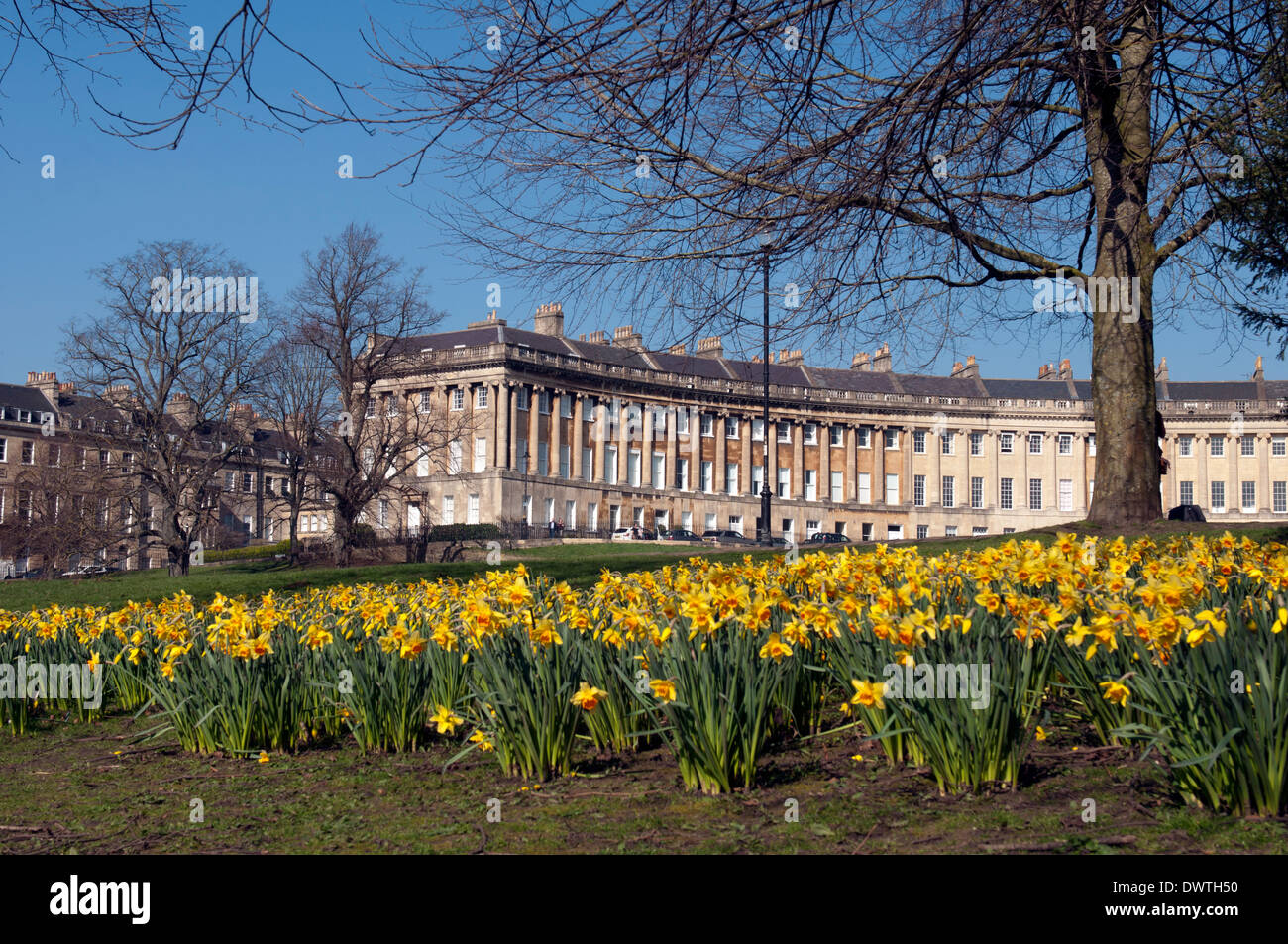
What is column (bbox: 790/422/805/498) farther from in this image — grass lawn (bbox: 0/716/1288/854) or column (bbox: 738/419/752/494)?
grass lawn (bbox: 0/716/1288/854)

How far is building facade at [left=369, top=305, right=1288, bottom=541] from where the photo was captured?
7619cm

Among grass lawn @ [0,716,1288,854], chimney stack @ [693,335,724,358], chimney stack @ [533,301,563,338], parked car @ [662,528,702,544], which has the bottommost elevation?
grass lawn @ [0,716,1288,854]

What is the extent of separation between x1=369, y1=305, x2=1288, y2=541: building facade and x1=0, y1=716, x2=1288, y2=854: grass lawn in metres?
68.3

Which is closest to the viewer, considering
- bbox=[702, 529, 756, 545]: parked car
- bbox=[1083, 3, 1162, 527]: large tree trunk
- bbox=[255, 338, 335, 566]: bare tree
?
bbox=[1083, 3, 1162, 527]: large tree trunk

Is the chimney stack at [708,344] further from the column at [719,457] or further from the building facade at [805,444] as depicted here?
the column at [719,457]

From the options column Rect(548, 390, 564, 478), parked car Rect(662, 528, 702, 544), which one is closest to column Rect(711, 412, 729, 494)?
parked car Rect(662, 528, 702, 544)

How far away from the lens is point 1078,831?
4332 mm

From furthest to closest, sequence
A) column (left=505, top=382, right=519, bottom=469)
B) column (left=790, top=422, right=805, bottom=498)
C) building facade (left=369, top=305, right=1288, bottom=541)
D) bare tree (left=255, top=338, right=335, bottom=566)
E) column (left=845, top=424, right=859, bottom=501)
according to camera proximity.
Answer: column (left=845, top=424, right=859, bottom=501) < column (left=790, top=422, right=805, bottom=498) < building facade (left=369, top=305, right=1288, bottom=541) < column (left=505, top=382, right=519, bottom=469) < bare tree (left=255, top=338, right=335, bottom=566)

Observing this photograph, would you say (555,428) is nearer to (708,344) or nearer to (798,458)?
(798,458)

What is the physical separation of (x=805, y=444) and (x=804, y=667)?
83.3 metres

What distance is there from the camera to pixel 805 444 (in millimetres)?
88500

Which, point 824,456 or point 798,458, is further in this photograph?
point 824,456

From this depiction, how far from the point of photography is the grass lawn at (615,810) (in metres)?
4.34

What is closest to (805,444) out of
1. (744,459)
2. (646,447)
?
(744,459)
